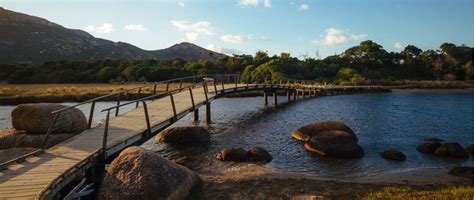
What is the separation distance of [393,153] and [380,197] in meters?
7.38

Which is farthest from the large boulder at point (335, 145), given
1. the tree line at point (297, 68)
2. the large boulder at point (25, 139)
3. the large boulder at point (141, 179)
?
the tree line at point (297, 68)

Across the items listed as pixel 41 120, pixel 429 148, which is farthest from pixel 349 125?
pixel 41 120

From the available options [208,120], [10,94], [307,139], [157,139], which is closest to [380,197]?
[307,139]

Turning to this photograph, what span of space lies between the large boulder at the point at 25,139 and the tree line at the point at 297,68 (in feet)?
174

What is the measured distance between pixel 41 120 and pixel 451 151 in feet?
58.5

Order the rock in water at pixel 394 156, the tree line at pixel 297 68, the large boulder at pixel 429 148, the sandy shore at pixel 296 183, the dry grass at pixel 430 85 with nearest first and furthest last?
the sandy shore at pixel 296 183 → the rock in water at pixel 394 156 → the large boulder at pixel 429 148 → the dry grass at pixel 430 85 → the tree line at pixel 297 68

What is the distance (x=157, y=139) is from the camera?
20578 millimetres

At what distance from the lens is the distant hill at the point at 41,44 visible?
409 feet

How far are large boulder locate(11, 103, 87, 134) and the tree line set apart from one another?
172ft

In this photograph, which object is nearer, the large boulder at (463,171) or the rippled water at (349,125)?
the large boulder at (463,171)

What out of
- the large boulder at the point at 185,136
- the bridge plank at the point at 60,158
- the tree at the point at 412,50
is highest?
the tree at the point at 412,50

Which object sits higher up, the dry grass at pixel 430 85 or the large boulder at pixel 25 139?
the large boulder at pixel 25 139

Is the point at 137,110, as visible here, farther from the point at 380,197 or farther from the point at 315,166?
the point at 380,197

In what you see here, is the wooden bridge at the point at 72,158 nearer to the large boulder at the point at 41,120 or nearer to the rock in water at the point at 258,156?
the large boulder at the point at 41,120
